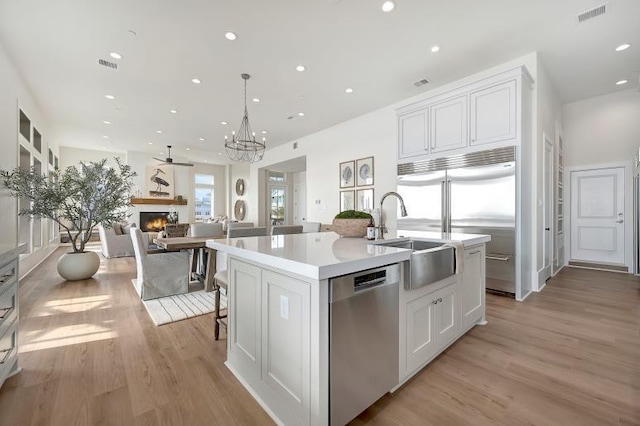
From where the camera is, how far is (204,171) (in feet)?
38.2

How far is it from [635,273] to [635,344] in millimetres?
3438

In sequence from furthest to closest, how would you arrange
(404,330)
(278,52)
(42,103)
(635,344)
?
1. (42,103)
2. (278,52)
3. (635,344)
4. (404,330)

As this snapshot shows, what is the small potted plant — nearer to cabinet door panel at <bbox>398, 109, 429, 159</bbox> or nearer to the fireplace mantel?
cabinet door panel at <bbox>398, 109, 429, 159</bbox>

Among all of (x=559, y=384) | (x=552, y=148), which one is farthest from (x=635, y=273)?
(x=559, y=384)

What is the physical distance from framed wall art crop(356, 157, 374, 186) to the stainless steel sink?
3.76 metres

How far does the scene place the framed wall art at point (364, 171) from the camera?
222 inches

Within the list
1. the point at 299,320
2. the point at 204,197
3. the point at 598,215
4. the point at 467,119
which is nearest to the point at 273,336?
the point at 299,320

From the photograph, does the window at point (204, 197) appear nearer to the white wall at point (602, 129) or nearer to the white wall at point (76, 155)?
the white wall at point (76, 155)

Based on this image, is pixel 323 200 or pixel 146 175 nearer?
pixel 323 200

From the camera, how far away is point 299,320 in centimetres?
127

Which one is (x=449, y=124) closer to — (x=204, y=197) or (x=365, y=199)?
(x=365, y=199)

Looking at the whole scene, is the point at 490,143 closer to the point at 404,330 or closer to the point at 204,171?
the point at 404,330

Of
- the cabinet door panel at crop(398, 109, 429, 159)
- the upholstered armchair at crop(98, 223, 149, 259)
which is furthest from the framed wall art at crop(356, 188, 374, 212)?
the upholstered armchair at crop(98, 223, 149, 259)

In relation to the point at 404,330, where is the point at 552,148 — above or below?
above
